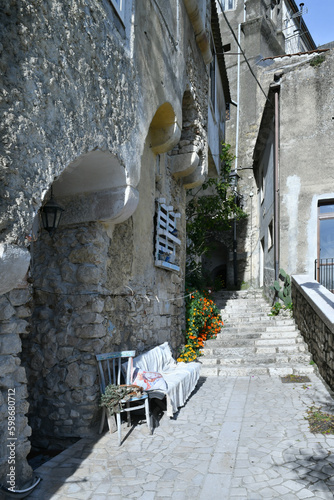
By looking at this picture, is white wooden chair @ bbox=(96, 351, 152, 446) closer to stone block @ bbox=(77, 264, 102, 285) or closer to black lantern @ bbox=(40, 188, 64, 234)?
stone block @ bbox=(77, 264, 102, 285)

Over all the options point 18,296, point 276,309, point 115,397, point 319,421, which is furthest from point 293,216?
point 18,296

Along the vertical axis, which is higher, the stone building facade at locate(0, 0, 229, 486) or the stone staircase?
the stone building facade at locate(0, 0, 229, 486)

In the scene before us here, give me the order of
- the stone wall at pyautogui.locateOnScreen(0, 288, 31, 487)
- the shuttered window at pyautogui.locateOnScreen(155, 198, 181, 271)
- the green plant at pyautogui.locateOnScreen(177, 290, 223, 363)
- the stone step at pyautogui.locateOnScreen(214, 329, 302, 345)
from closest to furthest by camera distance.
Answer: the stone wall at pyautogui.locateOnScreen(0, 288, 31, 487) → the shuttered window at pyautogui.locateOnScreen(155, 198, 181, 271) → the green plant at pyautogui.locateOnScreen(177, 290, 223, 363) → the stone step at pyautogui.locateOnScreen(214, 329, 302, 345)

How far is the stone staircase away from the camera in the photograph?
243 inches

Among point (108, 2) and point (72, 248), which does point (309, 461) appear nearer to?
point (72, 248)

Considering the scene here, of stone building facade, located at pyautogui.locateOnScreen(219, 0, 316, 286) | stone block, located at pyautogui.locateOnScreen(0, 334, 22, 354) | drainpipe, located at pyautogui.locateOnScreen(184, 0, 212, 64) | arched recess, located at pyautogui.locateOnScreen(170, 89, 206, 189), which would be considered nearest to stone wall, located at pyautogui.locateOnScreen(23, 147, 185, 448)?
stone block, located at pyautogui.locateOnScreen(0, 334, 22, 354)

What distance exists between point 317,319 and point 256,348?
1446mm

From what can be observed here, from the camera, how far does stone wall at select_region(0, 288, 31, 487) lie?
2.46 metres

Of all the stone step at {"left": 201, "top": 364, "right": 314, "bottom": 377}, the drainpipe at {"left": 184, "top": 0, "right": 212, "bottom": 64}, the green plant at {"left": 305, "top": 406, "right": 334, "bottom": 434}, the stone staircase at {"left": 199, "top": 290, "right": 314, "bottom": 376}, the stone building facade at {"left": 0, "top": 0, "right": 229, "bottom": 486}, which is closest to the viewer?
the stone building facade at {"left": 0, "top": 0, "right": 229, "bottom": 486}

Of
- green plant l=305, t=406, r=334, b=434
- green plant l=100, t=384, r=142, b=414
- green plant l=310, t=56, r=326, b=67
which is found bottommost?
green plant l=305, t=406, r=334, b=434

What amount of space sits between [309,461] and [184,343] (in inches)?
160

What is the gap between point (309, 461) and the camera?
10.3ft

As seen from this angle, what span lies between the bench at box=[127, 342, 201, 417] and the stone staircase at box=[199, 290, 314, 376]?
1.19 metres

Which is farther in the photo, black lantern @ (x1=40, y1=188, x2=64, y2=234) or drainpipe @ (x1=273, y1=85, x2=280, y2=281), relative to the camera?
drainpipe @ (x1=273, y1=85, x2=280, y2=281)
